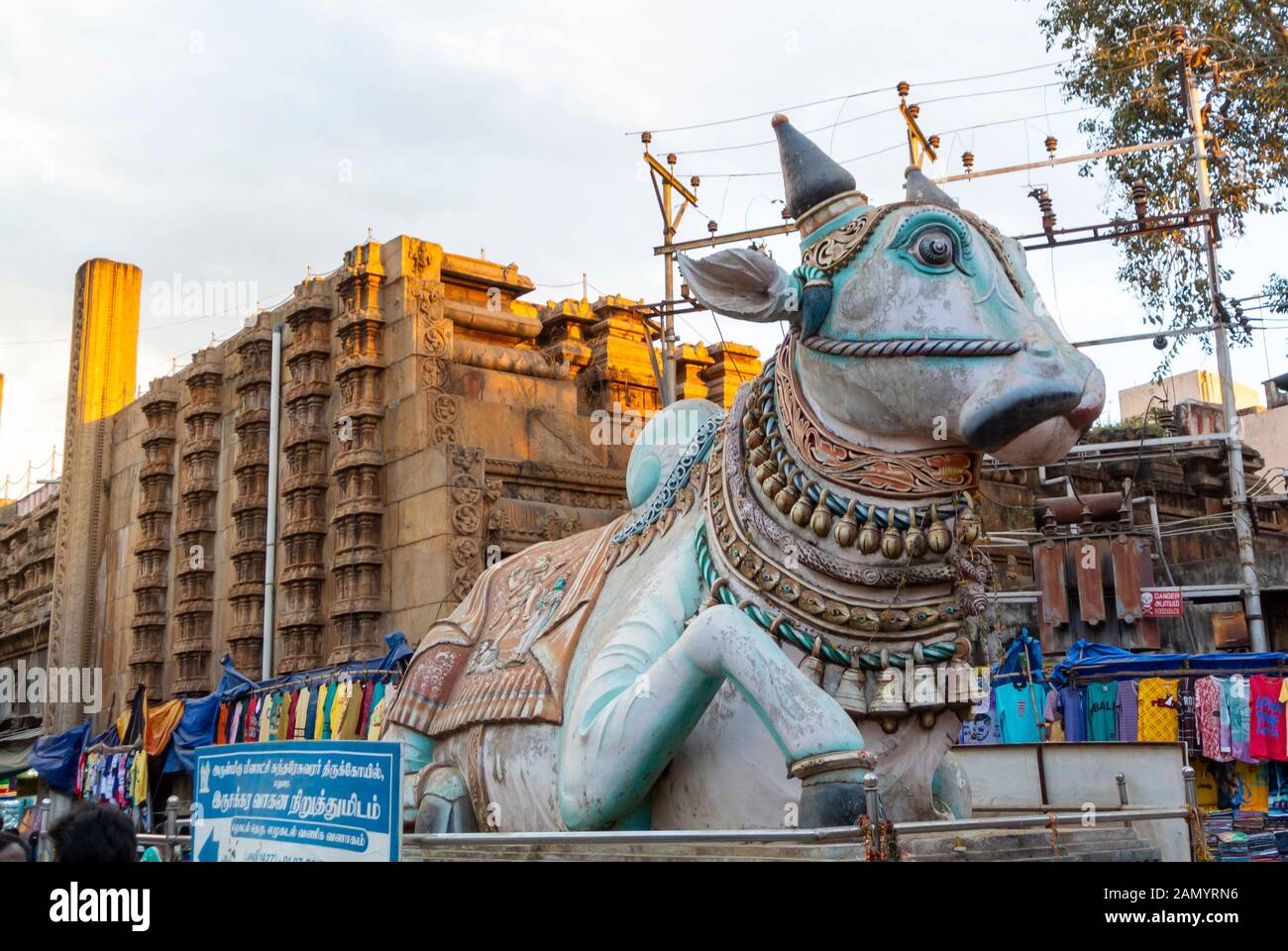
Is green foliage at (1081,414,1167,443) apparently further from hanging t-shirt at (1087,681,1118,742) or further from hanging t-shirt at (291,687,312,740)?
hanging t-shirt at (291,687,312,740)

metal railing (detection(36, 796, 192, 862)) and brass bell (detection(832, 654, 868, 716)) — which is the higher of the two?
brass bell (detection(832, 654, 868, 716))

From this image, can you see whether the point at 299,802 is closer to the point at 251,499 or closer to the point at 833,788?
the point at 833,788

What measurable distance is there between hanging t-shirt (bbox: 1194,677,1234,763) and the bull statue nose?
25.8ft

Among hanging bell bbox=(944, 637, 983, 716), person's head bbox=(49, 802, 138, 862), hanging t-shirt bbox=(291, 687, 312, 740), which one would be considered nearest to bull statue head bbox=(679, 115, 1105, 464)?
hanging bell bbox=(944, 637, 983, 716)

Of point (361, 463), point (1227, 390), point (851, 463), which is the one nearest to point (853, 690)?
point (851, 463)

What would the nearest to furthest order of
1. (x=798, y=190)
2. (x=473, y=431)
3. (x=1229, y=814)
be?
1. (x=798, y=190)
2. (x=1229, y=814)
3. (x=473, y=431)

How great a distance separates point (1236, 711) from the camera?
10750 mm

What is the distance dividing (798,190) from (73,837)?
3.03 metres

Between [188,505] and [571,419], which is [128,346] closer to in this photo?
[188,505]

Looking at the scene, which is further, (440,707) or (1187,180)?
(1187,180)

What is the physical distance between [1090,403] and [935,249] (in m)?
0.69

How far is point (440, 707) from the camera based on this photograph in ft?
16.7

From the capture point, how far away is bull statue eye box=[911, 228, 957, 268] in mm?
4098
